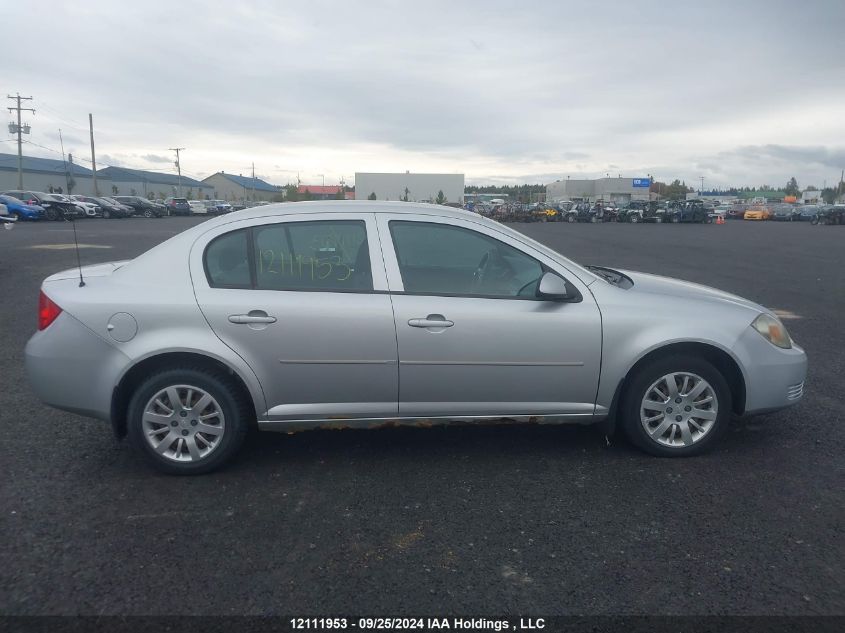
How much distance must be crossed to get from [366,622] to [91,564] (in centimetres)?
140

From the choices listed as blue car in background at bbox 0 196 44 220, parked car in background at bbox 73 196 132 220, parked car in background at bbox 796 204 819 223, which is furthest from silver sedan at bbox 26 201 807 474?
parked car in background at bbox 796 204 819 223

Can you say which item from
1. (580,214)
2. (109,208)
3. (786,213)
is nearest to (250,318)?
(109,208)

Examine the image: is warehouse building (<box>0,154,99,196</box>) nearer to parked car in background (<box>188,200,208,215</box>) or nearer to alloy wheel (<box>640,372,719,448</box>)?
parked car in background (<box>188,200,208,215</box>)

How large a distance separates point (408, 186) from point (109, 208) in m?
25.4

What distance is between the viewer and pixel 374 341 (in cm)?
407

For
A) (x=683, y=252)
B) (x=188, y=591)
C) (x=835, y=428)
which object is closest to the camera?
(x=188, y=591)

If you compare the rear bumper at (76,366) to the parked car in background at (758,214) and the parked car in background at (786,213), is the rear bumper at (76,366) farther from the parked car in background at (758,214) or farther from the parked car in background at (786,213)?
the parked car in background at (758,214)

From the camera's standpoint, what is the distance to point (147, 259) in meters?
4.22

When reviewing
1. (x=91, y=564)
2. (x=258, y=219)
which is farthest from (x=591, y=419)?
(x=91, y=564)

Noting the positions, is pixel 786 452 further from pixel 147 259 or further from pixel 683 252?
pixel 683 252

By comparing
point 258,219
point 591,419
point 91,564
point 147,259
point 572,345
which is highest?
point 258,219

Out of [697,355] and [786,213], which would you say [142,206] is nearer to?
[697,355]

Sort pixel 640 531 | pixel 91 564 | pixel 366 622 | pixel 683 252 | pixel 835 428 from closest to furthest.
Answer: pixel 366 622
pixel 91 564
pixel 640 531
pixel 835 428
pixel 683 252

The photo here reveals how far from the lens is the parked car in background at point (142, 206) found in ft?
178
